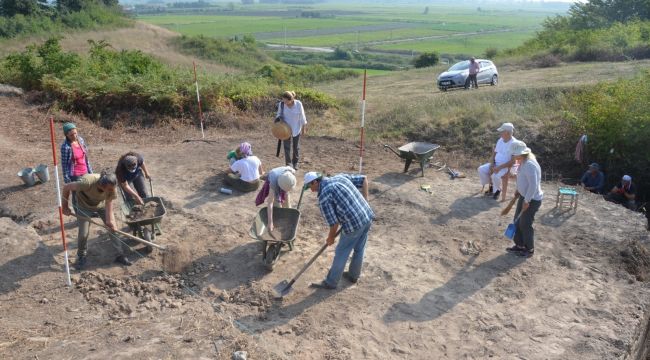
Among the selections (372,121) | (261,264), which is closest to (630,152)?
(372,121)

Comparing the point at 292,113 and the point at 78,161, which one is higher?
the point at 292,113

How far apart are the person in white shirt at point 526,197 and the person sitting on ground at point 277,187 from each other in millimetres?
3014

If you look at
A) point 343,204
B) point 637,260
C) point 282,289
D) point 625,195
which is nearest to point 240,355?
point 282,289

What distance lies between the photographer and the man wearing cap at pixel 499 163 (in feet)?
28.9

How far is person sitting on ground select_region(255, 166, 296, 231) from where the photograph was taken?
643cm

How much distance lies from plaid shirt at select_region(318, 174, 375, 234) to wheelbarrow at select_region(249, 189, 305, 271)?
838 mm

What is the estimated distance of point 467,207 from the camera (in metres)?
9.16

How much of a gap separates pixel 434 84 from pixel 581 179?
44.0 feet

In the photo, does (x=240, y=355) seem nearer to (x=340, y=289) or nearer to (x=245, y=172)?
(x=340, y=289)

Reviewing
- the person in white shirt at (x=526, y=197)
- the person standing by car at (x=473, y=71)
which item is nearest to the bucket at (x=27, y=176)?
the person in white shirt at (x=526, y=197)

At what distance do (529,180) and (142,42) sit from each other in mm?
38890

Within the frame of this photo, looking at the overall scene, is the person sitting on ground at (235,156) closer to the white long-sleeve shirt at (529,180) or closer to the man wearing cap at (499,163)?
the man wearing cap at (499,163)

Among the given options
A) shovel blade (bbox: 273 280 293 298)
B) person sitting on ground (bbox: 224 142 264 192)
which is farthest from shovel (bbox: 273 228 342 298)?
person sitting on ground (bbox: 224 142 264 192)

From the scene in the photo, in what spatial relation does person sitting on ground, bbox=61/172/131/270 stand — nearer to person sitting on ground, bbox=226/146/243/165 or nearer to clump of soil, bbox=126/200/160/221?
clump of soil, bbox=126/200/160/221
